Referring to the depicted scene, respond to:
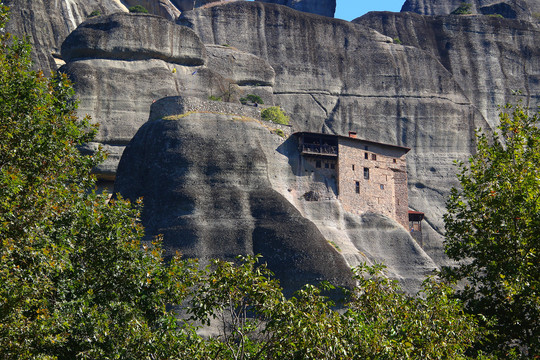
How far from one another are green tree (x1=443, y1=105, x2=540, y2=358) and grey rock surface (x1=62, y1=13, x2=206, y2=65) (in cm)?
4918

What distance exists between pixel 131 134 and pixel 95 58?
869 centimetres

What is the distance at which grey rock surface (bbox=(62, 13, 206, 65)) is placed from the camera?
230 feet

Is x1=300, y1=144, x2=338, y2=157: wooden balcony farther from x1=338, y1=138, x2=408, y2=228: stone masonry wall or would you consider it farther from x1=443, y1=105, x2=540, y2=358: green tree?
x1=443, y1=105, x2=540, y2=358: green tree

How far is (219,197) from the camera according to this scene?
5503cm

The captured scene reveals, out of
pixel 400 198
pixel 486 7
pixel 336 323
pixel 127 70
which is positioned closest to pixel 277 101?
pixel 127 70

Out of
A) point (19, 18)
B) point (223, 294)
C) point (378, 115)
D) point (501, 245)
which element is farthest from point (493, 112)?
point (223, 294)

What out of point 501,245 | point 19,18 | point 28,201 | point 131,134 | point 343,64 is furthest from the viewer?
point 343,64

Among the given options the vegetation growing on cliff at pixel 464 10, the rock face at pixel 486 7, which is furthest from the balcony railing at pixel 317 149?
the rock face at pixel 486 7

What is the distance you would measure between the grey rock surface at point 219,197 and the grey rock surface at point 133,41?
1290cm

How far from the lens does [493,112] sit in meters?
85.2

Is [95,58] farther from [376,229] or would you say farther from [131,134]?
[376,229]

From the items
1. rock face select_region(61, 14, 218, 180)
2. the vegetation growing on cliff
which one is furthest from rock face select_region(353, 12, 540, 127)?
rock face select_region(61, 14, 218, 180)

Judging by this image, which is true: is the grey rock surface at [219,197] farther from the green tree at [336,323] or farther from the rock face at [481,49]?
the rock face at [481,49]

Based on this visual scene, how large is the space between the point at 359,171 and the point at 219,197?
42.2ft
